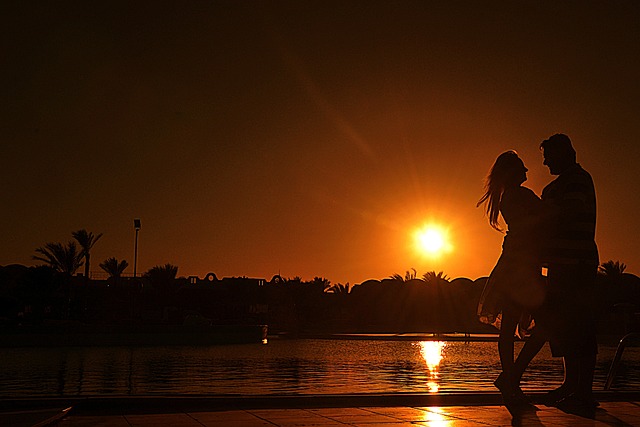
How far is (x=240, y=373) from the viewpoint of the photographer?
15211 mm

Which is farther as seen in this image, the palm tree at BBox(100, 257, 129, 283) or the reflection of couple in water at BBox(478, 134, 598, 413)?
the palm tree at BBox(100, 257, 129, 283)

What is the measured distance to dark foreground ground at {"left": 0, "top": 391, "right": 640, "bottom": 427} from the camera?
452 centimetres

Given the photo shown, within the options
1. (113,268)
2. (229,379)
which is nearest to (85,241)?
(113,268)

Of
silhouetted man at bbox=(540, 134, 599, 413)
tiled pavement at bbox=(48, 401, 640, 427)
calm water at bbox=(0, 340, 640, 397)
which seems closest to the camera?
tiled pavement at bbox=(48, 401, 640, 427)

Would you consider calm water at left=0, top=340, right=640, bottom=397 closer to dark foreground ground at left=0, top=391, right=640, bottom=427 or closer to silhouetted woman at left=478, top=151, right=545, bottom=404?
dark foreground ground at left=0, top=391, right=640, bottom=427

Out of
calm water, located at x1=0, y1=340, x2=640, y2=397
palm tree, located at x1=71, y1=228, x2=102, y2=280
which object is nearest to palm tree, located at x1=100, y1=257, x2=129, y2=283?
palm tree, located at x1=71, y1=228, x2=102, y2=280

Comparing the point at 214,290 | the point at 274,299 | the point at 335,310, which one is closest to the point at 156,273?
the point at 214,290

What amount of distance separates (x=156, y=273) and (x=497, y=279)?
5548cm

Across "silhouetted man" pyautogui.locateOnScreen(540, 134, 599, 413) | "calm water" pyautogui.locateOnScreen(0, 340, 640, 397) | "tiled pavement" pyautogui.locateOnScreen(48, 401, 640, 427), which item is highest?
"silhouetted man" pyautogui.locateOnScreen(540, 134, 599, 413)

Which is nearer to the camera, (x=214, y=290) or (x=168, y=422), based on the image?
(x=168, y=422)

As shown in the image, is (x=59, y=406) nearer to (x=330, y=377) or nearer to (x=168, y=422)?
(x=168, y=422)

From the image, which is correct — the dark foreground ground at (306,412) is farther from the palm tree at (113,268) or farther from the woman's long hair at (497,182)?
the palm tree at (113,268)

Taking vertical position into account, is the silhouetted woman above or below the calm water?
above

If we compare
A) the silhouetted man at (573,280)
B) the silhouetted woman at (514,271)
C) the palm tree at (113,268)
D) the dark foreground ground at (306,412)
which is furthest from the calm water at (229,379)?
the palm tree at (113,268)
